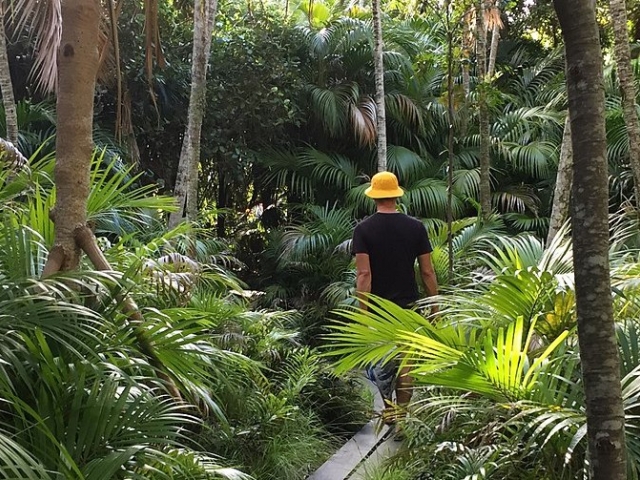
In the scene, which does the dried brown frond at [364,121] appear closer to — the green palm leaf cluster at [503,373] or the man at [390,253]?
the man at [390,253]

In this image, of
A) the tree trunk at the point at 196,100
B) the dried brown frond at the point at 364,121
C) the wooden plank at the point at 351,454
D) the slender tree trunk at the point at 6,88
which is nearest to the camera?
the wooden plank at the point at 351,454

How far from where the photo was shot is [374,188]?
13.8 ft

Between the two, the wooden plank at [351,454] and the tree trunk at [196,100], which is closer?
the wooden plank at [351,454]

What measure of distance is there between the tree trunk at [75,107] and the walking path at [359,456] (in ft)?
6.39

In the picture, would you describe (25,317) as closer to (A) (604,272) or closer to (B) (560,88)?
(A) (604,272)

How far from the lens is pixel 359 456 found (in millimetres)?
3984

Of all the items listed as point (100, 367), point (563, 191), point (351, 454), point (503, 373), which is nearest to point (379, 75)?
point (563, 191)

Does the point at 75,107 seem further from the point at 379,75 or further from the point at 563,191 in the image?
the point at 379,75

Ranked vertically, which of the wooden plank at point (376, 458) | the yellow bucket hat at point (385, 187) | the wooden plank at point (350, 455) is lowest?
the wooden plank at point (350, 455)

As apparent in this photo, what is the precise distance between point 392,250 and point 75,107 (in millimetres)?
2116

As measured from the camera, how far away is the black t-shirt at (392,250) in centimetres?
406

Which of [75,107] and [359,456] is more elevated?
[75,107]

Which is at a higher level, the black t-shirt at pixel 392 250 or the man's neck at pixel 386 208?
the man's neck at pixel 386 208

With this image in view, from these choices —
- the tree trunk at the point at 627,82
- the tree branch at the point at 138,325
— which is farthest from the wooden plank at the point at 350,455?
the tree trunk at the point at 627,82
